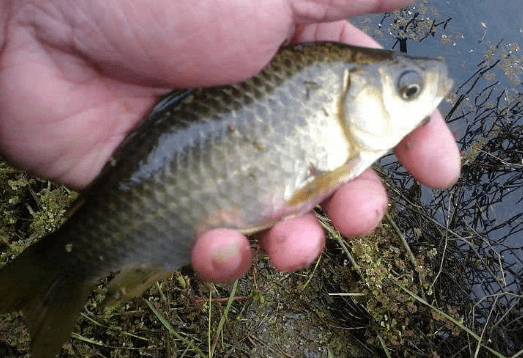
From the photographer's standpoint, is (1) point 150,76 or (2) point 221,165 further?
(1) point 150,76

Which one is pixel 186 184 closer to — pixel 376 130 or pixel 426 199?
pixel 376 130

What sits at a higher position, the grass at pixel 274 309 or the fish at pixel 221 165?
the fish at pixel 221 165

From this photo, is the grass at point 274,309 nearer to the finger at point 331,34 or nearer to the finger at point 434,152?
the finger at point 434,152

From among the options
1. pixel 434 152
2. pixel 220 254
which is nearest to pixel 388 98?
pixel 434 152

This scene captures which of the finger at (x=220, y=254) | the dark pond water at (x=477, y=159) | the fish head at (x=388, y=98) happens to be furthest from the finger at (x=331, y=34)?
the dark pond water at (x=477, y=159)

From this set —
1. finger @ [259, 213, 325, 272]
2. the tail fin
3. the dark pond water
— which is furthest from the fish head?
the dark pond water

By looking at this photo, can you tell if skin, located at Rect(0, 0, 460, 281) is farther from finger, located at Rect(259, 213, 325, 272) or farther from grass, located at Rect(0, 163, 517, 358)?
grass, located at Rect(0, 163, 517, 358)

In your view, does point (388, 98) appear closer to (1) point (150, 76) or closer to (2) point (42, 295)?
(1) point (150, 76)

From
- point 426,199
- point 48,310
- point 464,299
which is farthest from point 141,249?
point 426,199
